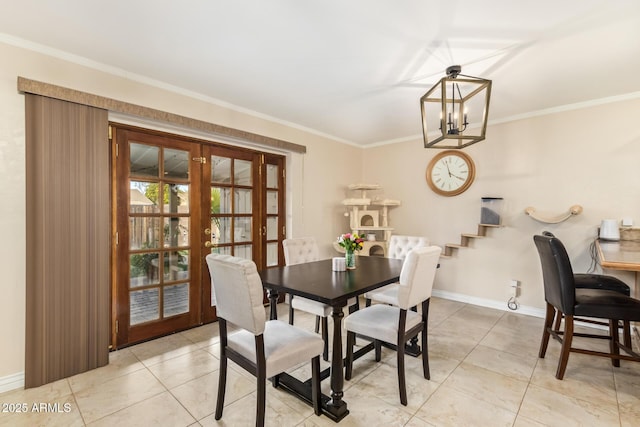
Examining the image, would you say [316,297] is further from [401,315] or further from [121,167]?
[121,167]

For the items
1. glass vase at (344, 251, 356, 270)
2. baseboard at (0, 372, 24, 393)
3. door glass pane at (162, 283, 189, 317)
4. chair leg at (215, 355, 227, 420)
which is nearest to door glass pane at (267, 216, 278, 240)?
door glass pane at (162, 283, 189, 317)

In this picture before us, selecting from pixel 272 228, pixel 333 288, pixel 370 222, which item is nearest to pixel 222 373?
pixel 333 288

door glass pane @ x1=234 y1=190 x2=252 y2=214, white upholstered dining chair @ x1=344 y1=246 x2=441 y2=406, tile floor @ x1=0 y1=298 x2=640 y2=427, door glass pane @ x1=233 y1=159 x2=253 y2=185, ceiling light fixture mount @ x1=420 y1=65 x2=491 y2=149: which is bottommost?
tile floor @ x1=0 y1=298 x2=640 y2=427

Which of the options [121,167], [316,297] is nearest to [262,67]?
[121,167]

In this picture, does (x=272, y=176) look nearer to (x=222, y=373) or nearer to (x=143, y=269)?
(x=143, y=269)

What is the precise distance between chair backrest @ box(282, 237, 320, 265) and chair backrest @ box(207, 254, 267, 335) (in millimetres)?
1297

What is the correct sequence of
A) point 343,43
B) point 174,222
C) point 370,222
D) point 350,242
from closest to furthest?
point 343,43
point 350,242
point 174,222
point 370,222

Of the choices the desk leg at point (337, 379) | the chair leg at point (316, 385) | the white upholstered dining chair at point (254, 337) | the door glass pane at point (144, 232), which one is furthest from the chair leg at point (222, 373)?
the door glass pane at point (144, 232)

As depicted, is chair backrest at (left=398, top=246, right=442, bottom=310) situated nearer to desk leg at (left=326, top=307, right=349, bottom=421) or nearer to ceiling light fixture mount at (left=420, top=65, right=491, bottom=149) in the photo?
desk leg at (left=326, top=307, right=349, bottom=421)

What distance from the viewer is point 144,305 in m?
2.83

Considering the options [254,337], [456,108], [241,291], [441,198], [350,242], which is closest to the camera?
[241,291]

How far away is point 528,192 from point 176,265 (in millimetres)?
4176

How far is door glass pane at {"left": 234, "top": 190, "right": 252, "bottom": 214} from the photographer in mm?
3557

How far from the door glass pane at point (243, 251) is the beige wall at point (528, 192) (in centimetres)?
251
